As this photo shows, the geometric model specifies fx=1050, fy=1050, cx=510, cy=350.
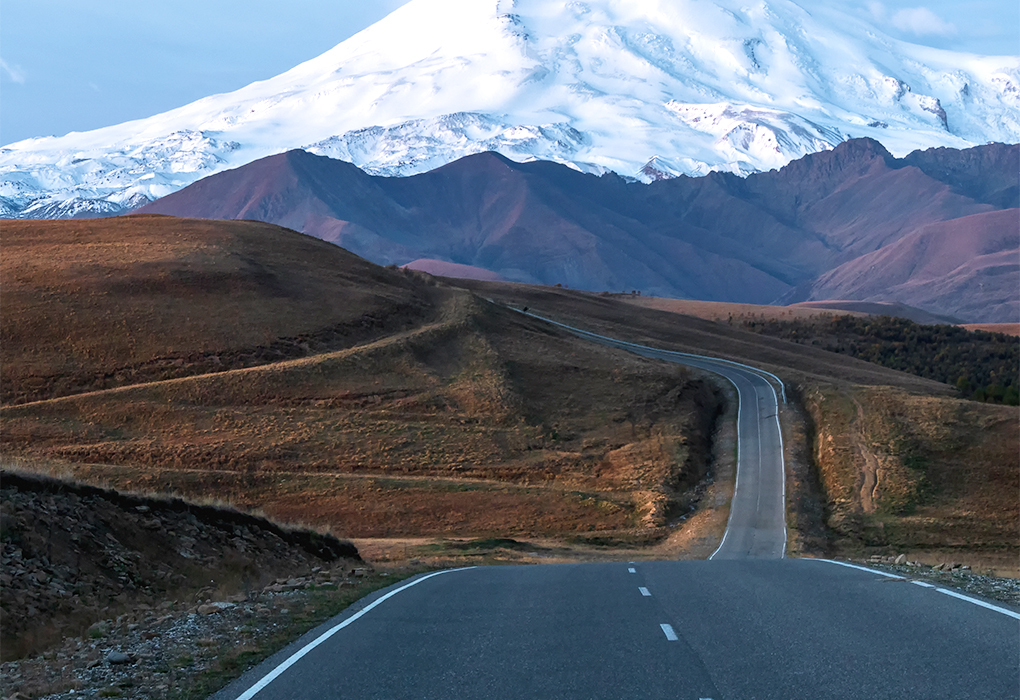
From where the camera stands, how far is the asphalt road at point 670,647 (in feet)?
33.0

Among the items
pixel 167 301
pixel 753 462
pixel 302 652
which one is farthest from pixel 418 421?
pixel 302 652

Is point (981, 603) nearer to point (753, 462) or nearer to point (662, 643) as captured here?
point (662, 643)

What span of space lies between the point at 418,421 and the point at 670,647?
44.9 meters

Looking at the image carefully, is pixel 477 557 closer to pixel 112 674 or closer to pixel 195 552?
pixel 195 552

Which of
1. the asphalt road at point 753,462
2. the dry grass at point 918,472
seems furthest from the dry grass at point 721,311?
the dry grass at point 918,472

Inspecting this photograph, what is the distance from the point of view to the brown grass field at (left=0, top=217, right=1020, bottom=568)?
4247 centimetres

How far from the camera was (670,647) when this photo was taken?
11.9 metres

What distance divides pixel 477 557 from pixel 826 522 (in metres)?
18.0

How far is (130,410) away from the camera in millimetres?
53000

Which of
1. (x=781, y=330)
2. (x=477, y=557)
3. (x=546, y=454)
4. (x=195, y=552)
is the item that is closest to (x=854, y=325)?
(x=781, y=330)

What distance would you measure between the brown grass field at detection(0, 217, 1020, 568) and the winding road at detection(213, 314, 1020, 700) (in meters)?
16.3

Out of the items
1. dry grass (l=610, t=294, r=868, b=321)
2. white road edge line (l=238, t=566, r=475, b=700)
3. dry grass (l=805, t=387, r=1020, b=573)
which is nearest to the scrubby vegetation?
dry grass (l=610, t=294, r=868, b=321)

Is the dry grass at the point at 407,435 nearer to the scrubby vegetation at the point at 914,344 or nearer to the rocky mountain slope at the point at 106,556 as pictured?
the rocky mountain slope at the point at 106,556

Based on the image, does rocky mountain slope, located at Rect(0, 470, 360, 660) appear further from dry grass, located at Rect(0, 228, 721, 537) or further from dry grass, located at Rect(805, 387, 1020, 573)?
dry grass, located at Rect(805, 387, 1020, 573)
